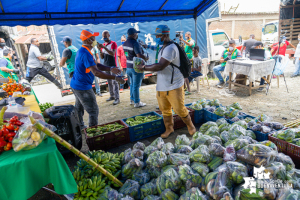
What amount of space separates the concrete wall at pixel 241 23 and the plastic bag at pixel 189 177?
2403 cm

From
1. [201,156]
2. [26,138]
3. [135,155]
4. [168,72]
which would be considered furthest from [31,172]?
[168,72]

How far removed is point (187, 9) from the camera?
21.1 feet

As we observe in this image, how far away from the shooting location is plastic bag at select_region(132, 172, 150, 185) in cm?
244

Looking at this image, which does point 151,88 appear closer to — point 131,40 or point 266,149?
point 131,40

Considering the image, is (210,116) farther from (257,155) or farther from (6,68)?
(6,68)

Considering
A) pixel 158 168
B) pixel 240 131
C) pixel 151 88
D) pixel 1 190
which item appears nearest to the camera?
pixel 1 190

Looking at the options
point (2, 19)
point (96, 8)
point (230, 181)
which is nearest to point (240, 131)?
point (230, 181)

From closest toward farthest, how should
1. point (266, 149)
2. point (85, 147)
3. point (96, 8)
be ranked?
point (266, 149)
point (85, 147)
point (96, 8)

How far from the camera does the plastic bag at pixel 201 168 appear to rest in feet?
7.30

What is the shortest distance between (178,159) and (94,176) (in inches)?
43.4

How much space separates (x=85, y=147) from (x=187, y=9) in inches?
212

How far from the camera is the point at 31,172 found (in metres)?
1.77

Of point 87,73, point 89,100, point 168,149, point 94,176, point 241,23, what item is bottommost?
point 94,176

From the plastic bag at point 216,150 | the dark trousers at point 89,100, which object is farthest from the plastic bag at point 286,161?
the dark trousers at point 89,100
